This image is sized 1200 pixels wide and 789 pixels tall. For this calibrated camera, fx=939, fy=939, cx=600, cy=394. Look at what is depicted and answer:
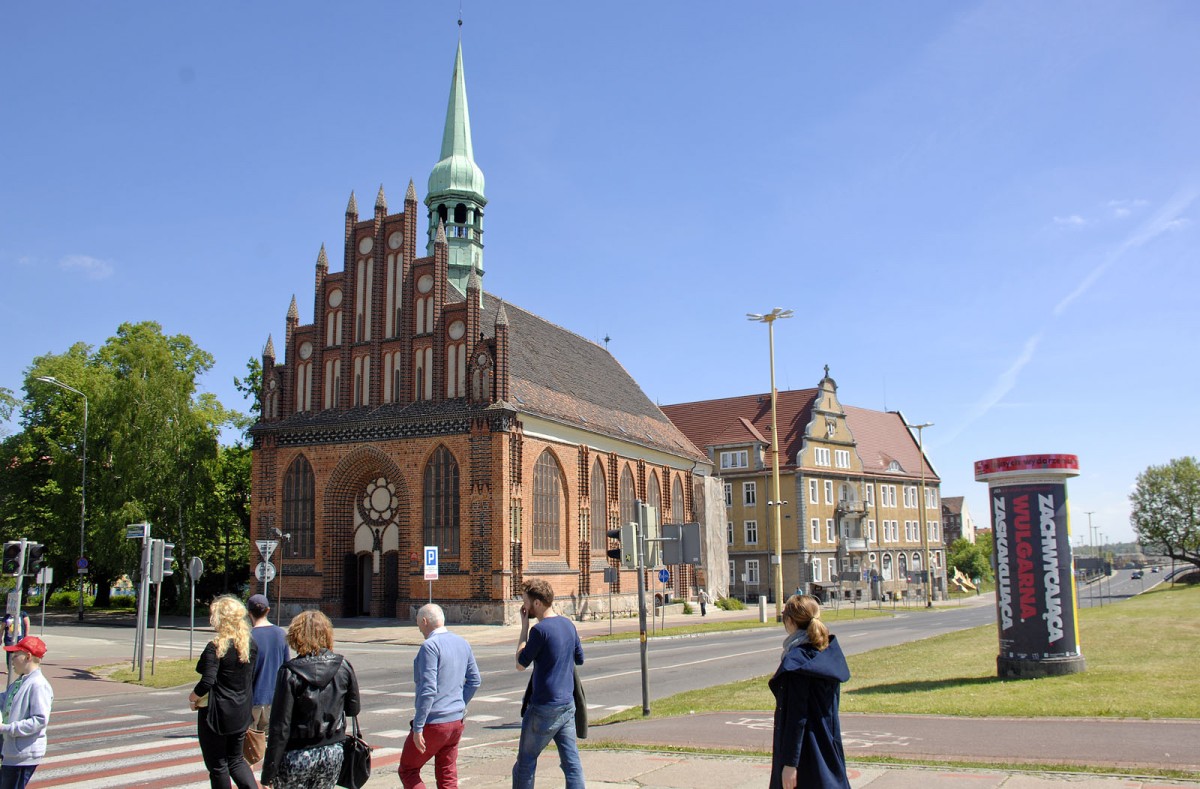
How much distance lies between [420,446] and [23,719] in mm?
29542

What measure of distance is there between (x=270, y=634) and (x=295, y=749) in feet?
7.40

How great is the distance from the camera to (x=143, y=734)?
40.3 feet

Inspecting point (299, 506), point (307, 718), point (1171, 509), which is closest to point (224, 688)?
point (307, 718)

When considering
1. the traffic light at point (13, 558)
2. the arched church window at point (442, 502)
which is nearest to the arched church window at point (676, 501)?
the arched church window at point (442, 502)

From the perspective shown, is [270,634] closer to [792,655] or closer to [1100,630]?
[792,655]

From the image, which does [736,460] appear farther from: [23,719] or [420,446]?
[23,719]

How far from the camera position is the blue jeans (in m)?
6.93

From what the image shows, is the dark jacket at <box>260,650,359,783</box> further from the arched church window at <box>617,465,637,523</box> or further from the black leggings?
the arched church window at <box>617,465,637,523</box>

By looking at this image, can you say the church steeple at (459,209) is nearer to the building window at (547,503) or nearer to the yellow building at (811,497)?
the building window at (547,503)

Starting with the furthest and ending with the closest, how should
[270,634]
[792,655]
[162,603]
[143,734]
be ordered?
1. [162,603]
2. [143,734]
3. [270,634]
4. [792,655]

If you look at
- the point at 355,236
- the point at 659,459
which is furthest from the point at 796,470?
the point at 355,236

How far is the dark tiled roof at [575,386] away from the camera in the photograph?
38594 mm

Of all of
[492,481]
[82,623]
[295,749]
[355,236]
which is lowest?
[82,623]

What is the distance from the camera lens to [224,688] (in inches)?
262
